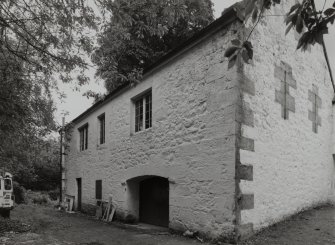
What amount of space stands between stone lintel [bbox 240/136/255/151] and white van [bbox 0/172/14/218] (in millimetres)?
9664

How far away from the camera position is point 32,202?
20.7 m

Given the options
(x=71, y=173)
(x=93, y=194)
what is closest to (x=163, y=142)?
(x=93, y=194)

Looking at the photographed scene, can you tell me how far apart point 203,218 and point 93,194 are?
749cm

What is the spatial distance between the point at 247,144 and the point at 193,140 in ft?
4.66

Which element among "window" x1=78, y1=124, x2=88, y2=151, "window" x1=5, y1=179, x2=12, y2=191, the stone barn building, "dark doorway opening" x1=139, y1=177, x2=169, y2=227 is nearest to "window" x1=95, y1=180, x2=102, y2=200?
the stone barn building

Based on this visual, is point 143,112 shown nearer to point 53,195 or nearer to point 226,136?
point 226,136

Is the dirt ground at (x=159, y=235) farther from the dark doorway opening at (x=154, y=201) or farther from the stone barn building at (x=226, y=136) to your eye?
the dark doorway opening at (x=154, y=201)

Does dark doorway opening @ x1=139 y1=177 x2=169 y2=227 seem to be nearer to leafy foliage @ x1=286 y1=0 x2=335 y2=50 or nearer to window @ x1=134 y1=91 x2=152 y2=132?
window @ x1=134 y1=91 x2=152 y2=132

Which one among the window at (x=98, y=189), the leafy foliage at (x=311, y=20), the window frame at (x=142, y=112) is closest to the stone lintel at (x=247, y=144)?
the window frame at (x=142, y=112)

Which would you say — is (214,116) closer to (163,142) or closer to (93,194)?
(163,142)

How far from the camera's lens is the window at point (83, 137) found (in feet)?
51.5

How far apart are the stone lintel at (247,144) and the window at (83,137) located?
10132 millimetres

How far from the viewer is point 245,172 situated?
22.3 ft

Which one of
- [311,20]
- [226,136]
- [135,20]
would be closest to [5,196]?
[226,136]
